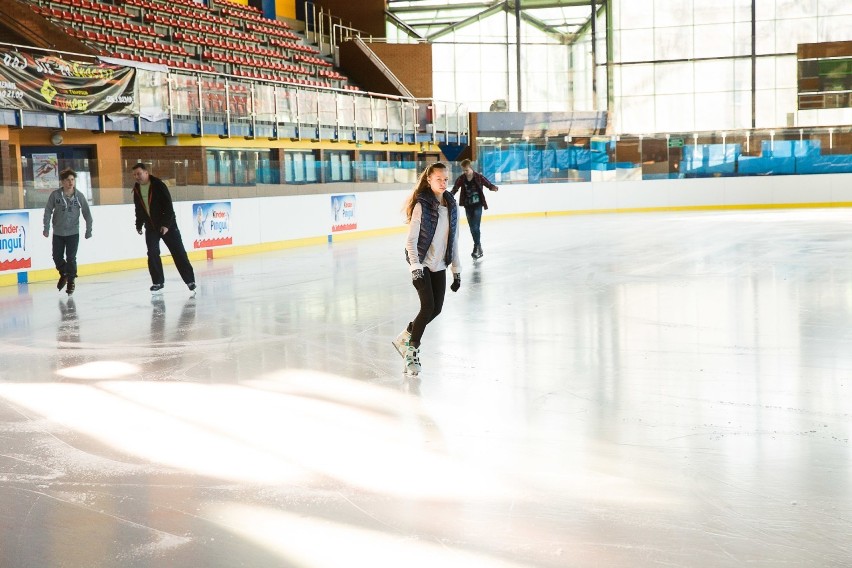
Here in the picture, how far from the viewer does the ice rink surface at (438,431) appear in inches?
158

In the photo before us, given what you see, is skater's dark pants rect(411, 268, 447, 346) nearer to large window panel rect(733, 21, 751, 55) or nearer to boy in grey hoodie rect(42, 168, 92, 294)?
boy in grey hoodie rect(42, 168, 92, 294)

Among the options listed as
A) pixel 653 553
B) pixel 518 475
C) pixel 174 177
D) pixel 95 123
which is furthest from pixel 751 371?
pixel 95 123

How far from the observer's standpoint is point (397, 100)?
31.0 meters

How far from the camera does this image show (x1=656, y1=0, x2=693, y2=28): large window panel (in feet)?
138

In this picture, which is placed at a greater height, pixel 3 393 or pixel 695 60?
pixel 695 60

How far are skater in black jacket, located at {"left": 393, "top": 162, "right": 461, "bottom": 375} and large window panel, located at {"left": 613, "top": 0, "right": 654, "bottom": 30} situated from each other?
37289mm

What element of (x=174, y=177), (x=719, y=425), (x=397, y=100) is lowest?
(x=719, y=425)

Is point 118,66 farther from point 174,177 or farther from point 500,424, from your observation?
point 500,424

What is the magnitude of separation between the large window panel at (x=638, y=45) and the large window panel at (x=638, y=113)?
5.55ft

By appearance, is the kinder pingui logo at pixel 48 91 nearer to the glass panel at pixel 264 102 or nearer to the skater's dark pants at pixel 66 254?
the glass panel at pixel 264 102

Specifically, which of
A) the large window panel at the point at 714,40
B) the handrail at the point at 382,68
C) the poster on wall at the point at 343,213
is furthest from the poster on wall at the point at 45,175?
the large window panel at the point at 714,40

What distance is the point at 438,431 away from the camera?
575cm

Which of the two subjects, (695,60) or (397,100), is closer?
(397,100)

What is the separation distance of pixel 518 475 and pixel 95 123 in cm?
1764
